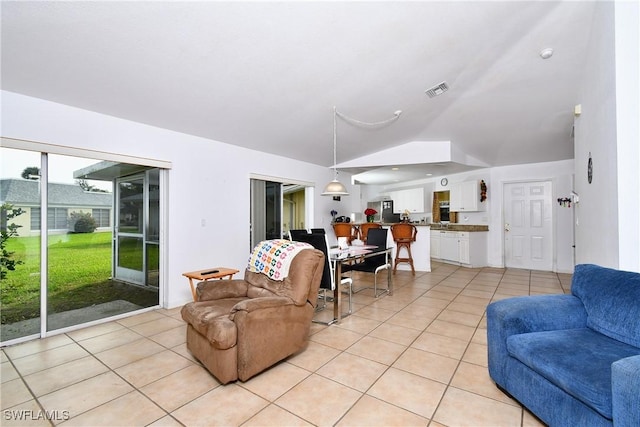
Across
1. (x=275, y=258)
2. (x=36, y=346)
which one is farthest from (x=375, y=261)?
(x=36, y=346)

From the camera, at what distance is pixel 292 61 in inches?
112

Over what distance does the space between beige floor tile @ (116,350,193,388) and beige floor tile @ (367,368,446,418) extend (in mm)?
1573

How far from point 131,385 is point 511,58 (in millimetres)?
4863

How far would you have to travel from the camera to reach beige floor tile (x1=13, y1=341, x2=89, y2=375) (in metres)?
2.32

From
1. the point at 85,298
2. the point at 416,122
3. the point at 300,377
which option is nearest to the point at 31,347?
the point at 85,298

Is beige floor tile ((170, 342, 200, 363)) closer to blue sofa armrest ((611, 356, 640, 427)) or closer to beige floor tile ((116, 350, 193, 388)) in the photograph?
beige floor tile ((116, 350, 193, 388))

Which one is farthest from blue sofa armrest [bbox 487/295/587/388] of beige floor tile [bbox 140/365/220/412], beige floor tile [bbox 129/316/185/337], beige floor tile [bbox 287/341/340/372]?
beige floor tile [bbox 129/316/185/337]

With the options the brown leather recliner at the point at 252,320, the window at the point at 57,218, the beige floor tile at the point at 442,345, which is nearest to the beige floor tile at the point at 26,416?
the brown leather recliner at the point at 252,320

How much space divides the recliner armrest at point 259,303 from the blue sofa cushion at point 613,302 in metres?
2.08

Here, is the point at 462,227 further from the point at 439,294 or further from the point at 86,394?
the point at 86,394

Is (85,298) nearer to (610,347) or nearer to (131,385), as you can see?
(131,385)

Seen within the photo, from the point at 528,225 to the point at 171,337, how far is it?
279 inches

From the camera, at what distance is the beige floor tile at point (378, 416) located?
1662 mm

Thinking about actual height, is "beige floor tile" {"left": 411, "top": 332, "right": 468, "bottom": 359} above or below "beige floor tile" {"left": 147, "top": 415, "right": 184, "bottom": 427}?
below
